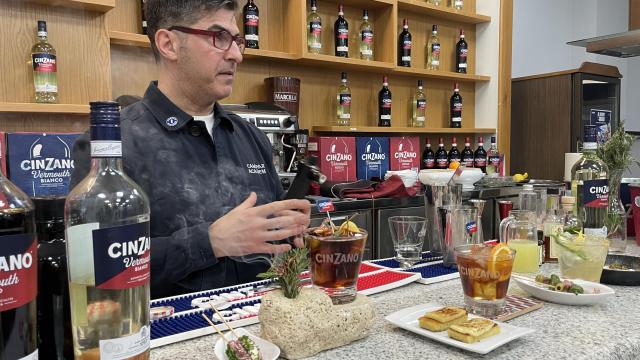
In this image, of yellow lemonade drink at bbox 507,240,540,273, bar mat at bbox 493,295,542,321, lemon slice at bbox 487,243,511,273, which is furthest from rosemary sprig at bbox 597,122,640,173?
lemon slice at bbox 487,243,511,273

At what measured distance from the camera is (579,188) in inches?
62.4

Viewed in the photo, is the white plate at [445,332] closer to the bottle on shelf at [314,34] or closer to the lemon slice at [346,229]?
the lemon slice at [346,229]

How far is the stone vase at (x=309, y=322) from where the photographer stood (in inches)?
31.9

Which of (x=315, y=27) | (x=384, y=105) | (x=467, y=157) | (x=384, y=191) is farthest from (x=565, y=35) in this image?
(x=384, y=191)

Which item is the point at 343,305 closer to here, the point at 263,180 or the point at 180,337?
the point at 180,337

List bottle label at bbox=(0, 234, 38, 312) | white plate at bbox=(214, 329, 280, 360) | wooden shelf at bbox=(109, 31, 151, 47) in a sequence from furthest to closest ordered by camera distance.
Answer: wooden shelf at bbox=(109, 31, 151, 47)
white plate at bbox=(214, 329, 280, 360)
bottle label at bbox=(0, 234, 38, 312)

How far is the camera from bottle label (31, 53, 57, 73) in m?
2.21

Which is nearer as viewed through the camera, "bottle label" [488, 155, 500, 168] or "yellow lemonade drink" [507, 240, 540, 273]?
"yellow lemonade drink" [507, 240, 540, 273]

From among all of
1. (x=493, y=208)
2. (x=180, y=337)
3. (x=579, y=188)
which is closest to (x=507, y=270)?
(x=180, y=337)

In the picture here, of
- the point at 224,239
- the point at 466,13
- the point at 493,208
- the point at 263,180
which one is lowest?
the point at 493,208

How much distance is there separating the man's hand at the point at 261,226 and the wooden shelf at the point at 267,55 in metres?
1.85

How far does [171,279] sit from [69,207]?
0.76 m

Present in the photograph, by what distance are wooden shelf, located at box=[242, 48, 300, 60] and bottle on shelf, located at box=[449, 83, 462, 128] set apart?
164cm

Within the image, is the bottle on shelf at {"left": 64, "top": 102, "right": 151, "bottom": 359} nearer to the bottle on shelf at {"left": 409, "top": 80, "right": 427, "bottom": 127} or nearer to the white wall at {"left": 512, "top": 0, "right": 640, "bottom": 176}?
the bottle on shelf at {"left": 409, "top": 80, "right": 427, "bottom": 127}
